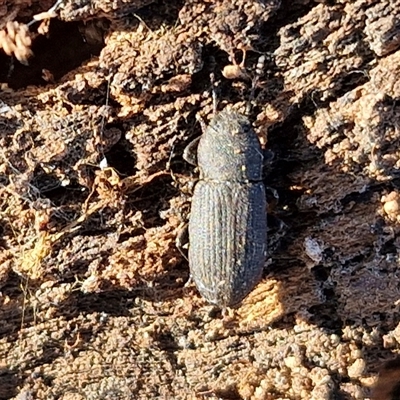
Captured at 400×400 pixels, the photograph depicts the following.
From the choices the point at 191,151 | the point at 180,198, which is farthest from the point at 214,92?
the point at 180,198

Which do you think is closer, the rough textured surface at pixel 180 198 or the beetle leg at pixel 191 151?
the rough textured surface at pixel 180 198

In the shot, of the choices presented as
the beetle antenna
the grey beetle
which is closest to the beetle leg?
the grey beetle

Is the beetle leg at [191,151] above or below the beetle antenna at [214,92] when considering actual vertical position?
below

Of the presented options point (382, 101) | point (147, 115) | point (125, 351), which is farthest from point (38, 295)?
point (382, 101)

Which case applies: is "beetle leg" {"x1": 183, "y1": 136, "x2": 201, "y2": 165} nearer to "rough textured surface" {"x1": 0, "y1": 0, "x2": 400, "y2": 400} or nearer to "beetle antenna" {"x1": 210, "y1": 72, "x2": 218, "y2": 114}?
"rough textured surface" {"x1": 0, "y1": 0, "x2": 400, "y2": 400}

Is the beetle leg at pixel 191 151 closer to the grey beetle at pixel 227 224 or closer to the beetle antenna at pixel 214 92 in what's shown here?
the grey beetle at pixel 227 224

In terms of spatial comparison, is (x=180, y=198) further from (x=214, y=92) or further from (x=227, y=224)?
(x=214, y=92)

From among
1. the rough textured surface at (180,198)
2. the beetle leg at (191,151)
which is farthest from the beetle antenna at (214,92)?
the beetle leg at (191,151)

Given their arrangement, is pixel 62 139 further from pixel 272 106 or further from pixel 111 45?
pixel 272 106
